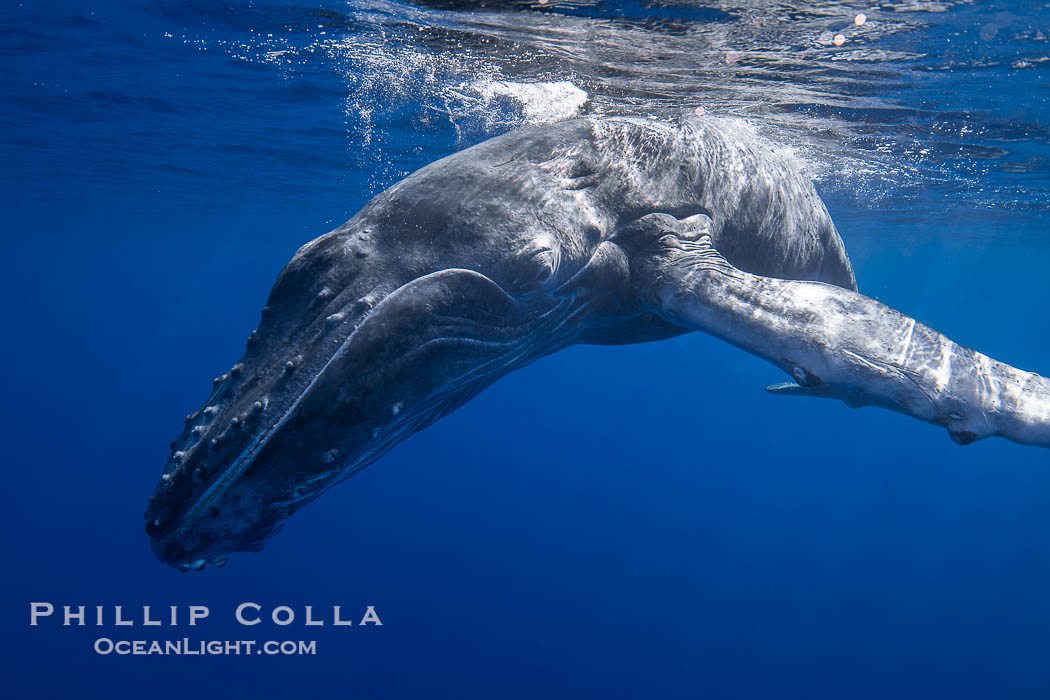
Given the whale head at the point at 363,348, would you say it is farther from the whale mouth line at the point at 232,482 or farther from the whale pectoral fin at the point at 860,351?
the whale pectoral fin at the point at 860,351

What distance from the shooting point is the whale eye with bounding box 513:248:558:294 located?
12.9 ft

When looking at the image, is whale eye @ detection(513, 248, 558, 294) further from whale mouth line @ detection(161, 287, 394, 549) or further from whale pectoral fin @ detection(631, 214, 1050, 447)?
whale mouth line @ detection(161, 287, 394, 549)

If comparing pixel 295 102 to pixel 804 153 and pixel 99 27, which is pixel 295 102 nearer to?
pixel 99 27

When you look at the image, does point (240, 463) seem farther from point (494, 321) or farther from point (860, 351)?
point (860, 351)

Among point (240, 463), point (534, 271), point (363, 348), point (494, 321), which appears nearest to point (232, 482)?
point (240, 463)

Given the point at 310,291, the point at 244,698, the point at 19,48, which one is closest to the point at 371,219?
the point at 310,291

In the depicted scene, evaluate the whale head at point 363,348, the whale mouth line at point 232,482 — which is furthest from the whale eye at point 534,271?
the whale mouth line at point 232,482

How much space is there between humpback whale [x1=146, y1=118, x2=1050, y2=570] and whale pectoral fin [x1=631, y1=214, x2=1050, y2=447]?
11 millimetres

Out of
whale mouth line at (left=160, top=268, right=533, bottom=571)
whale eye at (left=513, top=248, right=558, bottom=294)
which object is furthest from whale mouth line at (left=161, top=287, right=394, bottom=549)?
whale eye at (left=513, top=248, right=558, bottom=294)

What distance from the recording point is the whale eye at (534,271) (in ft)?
12.9

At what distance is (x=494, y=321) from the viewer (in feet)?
12.8

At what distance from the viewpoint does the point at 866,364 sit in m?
3.85

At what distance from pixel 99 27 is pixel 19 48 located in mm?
2724

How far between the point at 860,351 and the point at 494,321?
2271 mm
